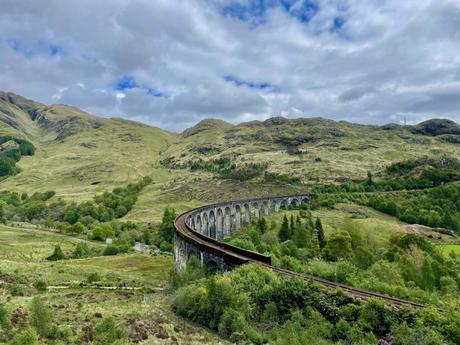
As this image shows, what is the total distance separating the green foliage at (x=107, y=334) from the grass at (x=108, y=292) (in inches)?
60.2

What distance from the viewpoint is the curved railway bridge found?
37.0 meters

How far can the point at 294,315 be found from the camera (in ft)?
104

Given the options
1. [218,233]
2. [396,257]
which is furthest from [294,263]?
[218,233]

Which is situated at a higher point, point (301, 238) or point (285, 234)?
point (301, 238)

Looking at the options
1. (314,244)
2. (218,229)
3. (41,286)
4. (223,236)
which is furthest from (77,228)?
(314,244)

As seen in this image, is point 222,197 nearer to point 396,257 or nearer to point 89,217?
point 89,217

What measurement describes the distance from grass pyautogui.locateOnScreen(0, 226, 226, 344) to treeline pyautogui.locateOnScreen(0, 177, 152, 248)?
2186 centimetres

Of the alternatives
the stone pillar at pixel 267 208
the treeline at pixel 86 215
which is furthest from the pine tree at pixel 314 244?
the treeline at pixel 86 215

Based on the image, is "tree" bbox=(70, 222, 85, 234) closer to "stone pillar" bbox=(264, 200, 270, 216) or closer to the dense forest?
"stone pillar" bbox=(264, 200, 270, 216)

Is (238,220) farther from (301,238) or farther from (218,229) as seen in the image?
(301,238)

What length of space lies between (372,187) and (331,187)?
16.1 metres

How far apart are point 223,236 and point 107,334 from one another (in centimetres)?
7538

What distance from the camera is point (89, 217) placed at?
135875 millimetres

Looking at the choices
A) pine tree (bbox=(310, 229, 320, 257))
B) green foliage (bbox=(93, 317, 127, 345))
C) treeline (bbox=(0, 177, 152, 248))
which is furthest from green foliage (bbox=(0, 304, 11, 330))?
treeline (bbox=(0, 177, 152, 248))
